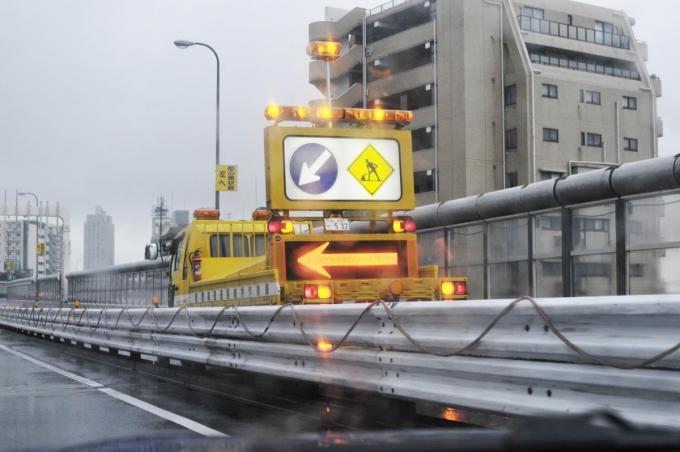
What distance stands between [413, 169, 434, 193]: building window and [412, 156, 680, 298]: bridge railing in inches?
1502

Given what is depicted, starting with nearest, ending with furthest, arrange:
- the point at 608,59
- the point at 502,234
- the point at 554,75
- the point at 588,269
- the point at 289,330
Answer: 1. the point at 289,330
2. the point at 588,269
3. the point at 502,234
4. the point at 554,75
5. the point at 608,59

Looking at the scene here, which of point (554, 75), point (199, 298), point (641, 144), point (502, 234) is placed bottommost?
point (199, 298)

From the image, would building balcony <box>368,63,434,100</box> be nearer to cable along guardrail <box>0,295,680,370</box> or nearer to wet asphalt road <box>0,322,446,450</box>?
wet asphalt road <box>0,322,446,450</box>

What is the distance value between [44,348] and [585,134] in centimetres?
4441

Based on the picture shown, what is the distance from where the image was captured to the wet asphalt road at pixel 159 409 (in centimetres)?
727

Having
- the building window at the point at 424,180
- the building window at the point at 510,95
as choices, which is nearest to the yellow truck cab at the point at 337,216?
the building window at the point at 424,180

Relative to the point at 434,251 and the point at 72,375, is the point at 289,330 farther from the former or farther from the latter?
the point at 434,251

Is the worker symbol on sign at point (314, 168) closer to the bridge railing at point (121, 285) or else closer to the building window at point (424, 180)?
the bridge railing at point (121, 285)

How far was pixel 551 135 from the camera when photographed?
57219mm

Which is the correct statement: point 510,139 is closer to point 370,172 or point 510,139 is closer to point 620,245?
point 620,245

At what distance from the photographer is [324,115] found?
38.1 feet

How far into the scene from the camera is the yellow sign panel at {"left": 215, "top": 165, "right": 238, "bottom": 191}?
1206 inches

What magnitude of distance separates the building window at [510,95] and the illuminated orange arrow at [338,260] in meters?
47.2

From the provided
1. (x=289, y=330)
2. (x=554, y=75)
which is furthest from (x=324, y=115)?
(x=554, y=75)
